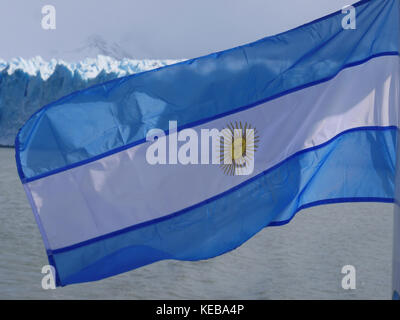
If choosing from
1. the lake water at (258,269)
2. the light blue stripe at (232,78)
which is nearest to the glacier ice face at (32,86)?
the lake water at (258,269)

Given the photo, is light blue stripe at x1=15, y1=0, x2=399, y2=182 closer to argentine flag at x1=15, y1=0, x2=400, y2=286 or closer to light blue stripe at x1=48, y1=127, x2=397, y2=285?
argentine flag at x1=15, y1=0, x2=400, y2=286

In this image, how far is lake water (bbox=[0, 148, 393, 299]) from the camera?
4.14 meters

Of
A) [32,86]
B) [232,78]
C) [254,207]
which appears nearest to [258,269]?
[254,207]

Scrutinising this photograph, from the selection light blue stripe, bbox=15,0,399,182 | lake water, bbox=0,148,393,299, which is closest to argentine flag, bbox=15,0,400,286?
light blue stripe, bbox=15,0,399,182

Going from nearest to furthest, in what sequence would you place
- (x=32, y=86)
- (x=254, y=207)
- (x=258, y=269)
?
(x=254, y=207)
(x=258, y=269)
(x=32, y=86)

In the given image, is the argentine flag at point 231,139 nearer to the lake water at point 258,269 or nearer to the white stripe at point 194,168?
the white stripe at point 194,168

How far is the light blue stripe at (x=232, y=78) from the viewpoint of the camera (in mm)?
3074

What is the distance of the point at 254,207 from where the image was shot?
3143 millimetres

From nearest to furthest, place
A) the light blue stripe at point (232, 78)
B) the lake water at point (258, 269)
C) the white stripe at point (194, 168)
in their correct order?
the white stripe at point (194, 168)
the light blue stripe at point (232, 78)
the lake water at point (258, 269)

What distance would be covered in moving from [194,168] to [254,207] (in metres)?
0.31

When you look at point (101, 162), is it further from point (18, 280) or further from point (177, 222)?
point (18, 280)

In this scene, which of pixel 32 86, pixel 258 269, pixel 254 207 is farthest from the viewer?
pixel 32 86

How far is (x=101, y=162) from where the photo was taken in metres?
3.04

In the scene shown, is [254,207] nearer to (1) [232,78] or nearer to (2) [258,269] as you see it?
(1) [232,78]
